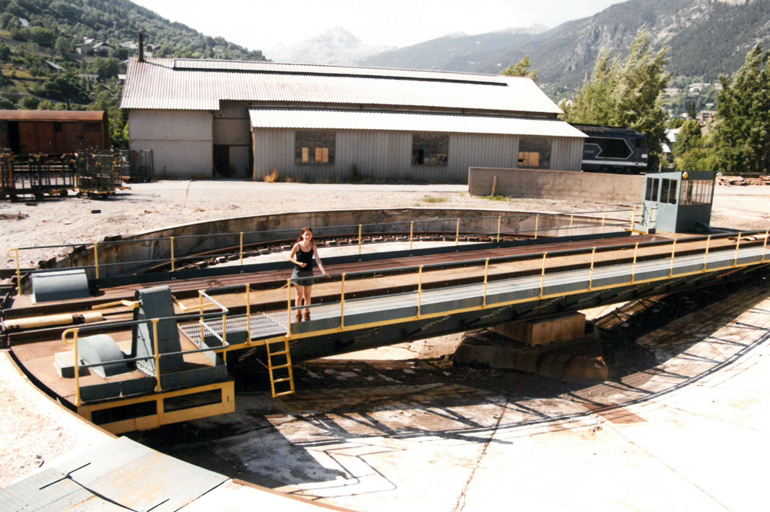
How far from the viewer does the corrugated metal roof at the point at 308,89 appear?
35406 mm

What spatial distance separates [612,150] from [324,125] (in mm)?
20862

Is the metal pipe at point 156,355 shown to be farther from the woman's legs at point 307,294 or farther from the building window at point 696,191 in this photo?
the building window at point 696,191

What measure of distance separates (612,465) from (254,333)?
6.10m

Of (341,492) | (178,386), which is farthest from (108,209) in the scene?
(341,492)

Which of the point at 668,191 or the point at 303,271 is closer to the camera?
the point at 303,271

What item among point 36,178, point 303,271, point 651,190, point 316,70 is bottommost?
point 303,271

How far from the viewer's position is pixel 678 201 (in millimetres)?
19719

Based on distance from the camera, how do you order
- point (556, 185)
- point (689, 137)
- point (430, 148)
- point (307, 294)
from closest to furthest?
point (307, 294) < point (556, 185) < point (430, 148) < point (689, 137)

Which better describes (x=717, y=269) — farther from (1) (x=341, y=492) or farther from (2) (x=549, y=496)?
(1) (x=341, y=492)

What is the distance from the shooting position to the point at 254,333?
992cm

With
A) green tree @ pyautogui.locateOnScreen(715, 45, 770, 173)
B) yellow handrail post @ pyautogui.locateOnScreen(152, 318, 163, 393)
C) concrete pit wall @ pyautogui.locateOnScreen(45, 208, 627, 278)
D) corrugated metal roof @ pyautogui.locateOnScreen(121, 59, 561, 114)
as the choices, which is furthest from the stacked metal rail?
green tree @ pyautogui.locateOnScreen(715, 45, 770, 173)

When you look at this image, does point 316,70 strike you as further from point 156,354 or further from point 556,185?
point 156,354

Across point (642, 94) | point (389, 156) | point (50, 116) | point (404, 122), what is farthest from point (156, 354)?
point (642, 94)

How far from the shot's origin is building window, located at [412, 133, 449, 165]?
3650cm
